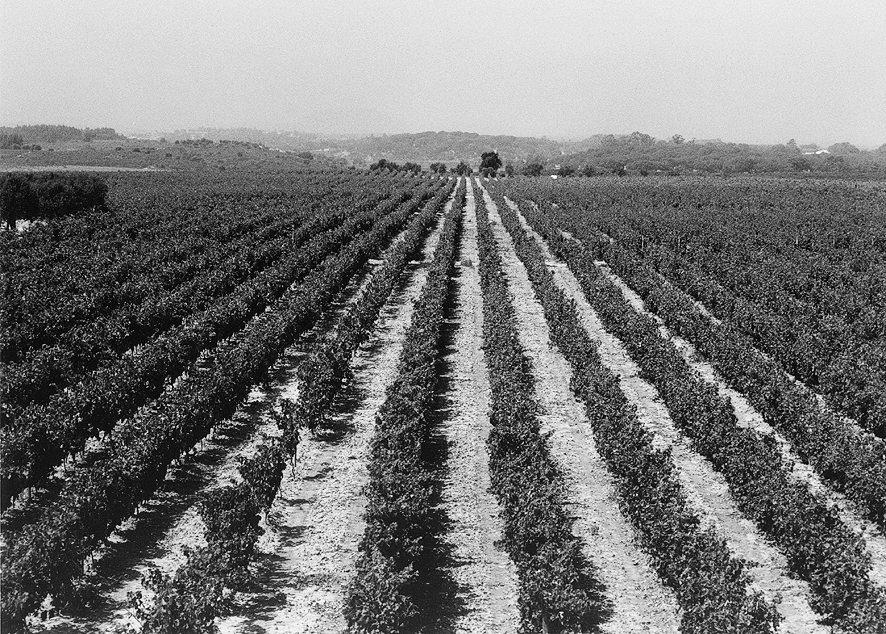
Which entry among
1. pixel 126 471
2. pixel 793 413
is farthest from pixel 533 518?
pixel 793 413

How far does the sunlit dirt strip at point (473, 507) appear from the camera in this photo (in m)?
10.3

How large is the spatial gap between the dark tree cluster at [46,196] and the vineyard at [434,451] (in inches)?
735

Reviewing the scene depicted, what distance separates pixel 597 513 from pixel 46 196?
46.5m

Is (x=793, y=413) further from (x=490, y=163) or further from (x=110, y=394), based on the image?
(x=490, y=163)

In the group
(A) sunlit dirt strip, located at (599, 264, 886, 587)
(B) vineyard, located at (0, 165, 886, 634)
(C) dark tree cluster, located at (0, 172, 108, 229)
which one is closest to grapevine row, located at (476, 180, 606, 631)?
(B) vineyard, located at (0, 165, 886, 634)

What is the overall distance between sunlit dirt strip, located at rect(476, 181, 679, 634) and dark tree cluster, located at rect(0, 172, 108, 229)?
37.8m

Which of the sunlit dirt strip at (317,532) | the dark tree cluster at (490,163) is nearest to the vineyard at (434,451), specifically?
the sunlit dirt strip at (317,532)

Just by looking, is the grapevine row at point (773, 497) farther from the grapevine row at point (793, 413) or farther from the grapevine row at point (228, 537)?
the grapevine row at point (228, 537)

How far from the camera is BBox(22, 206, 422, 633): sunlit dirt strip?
9883 millimetres

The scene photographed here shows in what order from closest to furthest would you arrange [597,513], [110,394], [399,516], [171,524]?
[399,516] → [171,524] → [597,513] → [110,394]

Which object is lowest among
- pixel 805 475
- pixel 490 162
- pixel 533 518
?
pixel 805 475

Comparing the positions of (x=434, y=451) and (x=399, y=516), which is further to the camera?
(x=434, y=451)

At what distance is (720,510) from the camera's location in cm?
1320

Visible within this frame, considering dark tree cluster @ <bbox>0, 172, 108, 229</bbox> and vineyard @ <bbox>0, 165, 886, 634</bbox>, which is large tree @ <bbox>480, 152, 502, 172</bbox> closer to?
dark tree cluster @ <bbox>0, 172, 108, 229</bbox>
